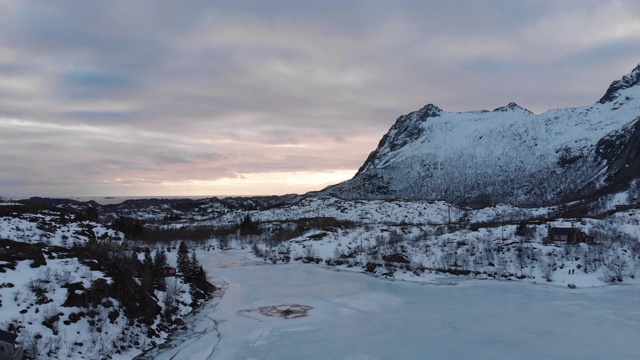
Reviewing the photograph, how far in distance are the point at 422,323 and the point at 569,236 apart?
2446cm

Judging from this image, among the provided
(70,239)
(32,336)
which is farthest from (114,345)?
(70,239)

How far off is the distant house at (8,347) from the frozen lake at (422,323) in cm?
487

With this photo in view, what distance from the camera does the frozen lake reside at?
16.1 m

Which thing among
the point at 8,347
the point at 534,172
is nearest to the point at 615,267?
the point at 8,347

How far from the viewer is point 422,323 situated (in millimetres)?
20266

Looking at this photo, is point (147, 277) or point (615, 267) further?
point (615, 267)

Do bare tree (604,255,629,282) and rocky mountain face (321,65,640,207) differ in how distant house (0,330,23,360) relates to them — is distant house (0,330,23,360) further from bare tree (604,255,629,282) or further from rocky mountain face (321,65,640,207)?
rocky mountain face (321,65,640,207)

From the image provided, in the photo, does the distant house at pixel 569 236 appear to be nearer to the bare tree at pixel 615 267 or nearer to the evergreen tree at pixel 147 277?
the bare tree at pixel 615 267

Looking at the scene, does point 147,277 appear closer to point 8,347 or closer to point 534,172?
point 8,347

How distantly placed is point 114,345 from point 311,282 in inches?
760

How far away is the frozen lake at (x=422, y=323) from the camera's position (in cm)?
1614

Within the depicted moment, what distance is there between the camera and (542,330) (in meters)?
18.5

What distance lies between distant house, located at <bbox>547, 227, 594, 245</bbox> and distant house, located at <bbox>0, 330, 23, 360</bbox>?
39099 millimetres

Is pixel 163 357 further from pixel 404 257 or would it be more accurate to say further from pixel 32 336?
pixel 404 257
